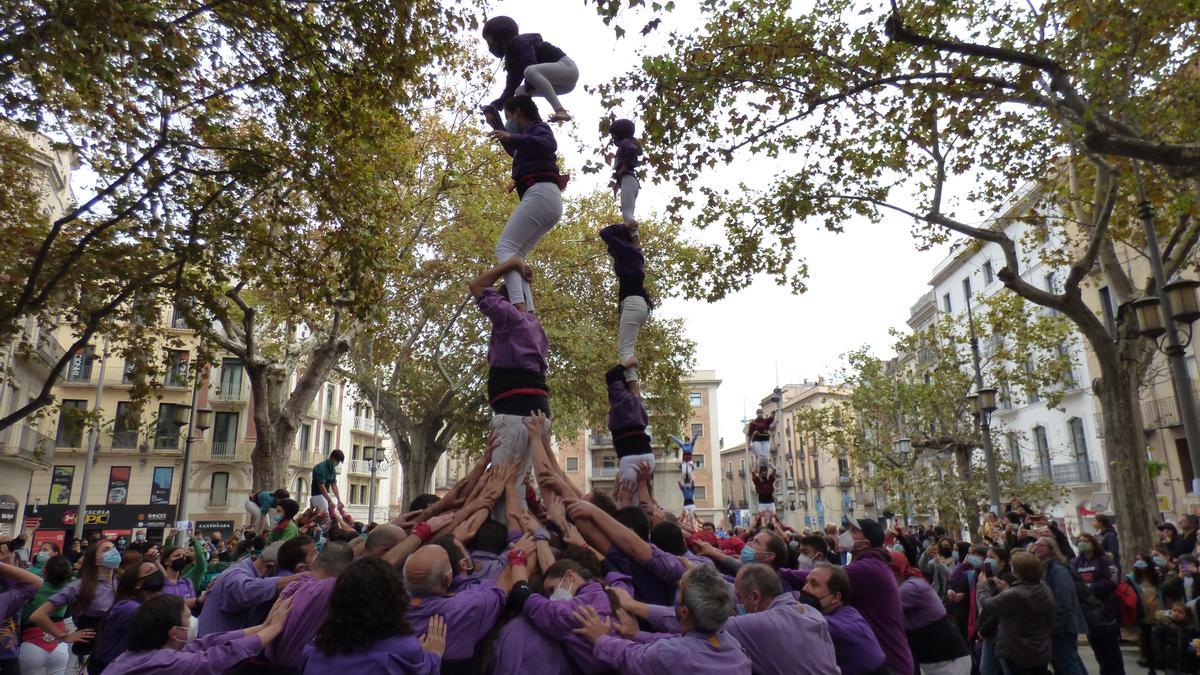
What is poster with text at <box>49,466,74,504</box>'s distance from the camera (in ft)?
117

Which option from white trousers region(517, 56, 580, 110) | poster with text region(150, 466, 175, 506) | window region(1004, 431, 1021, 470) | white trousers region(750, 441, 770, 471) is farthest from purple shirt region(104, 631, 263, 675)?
poster with text region(150, 466, 175, 506)

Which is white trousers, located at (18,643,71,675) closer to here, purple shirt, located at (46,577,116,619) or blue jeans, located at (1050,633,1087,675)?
purple shirt, located at (46,577,116,619)

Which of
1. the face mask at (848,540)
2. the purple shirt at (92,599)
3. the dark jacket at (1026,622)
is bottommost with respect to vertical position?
the dark jacket at (1026,622)

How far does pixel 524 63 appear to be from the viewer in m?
7.46

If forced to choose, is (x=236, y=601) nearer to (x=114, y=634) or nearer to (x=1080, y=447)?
(x=114, y=634)

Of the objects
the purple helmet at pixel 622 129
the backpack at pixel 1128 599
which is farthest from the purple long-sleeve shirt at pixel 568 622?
the backpack at pixel 1128 599

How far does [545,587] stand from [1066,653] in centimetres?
595

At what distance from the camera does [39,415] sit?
16219 mm

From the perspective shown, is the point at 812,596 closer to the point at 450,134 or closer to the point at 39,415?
the point at 39,415

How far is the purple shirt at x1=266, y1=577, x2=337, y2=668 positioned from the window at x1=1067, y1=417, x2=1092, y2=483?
1396 inches

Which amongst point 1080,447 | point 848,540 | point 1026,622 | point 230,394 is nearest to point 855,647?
point 848,540

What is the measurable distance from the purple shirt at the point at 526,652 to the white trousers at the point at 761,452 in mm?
10017

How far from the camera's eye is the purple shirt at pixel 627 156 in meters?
9.01

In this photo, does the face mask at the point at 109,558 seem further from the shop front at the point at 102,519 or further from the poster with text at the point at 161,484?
the poster with text at the point at 161,484
